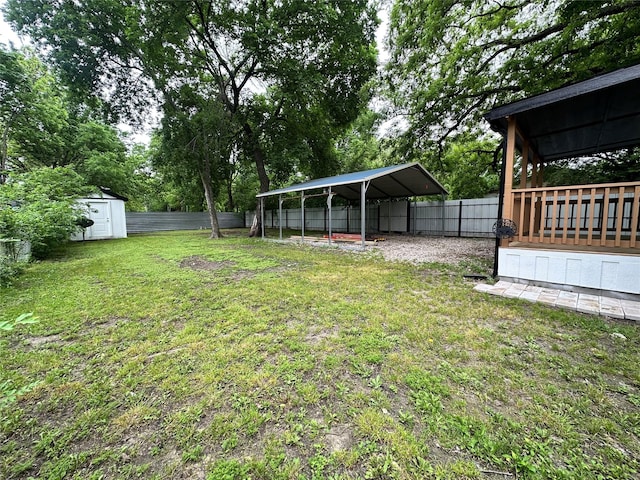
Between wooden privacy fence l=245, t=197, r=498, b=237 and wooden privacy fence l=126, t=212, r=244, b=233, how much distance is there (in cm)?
750

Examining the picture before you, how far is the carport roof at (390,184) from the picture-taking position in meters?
8.84

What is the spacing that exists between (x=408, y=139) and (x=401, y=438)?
10945mm

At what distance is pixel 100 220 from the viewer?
38.7ft

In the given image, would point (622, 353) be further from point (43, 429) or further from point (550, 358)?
point (43, 429)

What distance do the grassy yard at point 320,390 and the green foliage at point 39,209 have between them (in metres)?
3.24

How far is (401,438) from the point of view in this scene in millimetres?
1368

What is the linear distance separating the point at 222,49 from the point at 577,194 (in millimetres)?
13363

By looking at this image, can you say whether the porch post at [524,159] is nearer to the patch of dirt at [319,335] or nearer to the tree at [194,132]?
the patch of dirt at [319,335]

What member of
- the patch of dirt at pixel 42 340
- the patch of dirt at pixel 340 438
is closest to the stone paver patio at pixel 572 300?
the patch of dirt at pixel 340 438

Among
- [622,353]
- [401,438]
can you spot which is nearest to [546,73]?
[622,353]

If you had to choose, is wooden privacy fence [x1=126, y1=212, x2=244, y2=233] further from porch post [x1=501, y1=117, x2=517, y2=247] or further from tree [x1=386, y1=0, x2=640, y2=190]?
porch post [x1=501, y1=117, x2=517, y2=247]

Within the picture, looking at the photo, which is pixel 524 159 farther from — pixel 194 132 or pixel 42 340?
pixel 194 132

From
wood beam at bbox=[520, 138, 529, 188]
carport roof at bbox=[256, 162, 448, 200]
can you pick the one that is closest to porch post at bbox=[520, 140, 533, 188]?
wood beam at bbox=[520, 138, 529, 188]

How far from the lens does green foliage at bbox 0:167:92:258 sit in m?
5.39
